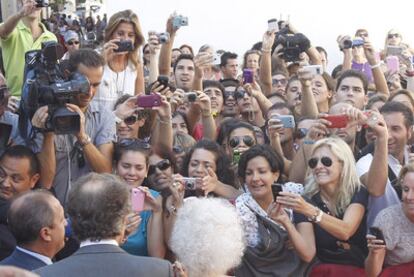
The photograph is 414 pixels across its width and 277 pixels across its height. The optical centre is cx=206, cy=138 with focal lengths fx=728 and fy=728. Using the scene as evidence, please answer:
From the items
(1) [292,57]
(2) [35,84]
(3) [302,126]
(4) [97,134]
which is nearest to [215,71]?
(1) [292,57]

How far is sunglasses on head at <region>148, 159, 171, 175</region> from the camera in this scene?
14.2 ft

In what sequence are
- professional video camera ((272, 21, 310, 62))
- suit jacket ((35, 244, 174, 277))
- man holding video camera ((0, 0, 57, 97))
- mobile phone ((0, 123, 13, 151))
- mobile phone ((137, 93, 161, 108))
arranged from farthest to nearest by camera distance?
1. professional video camera ((272, 21, 310, 62))
2. man holding video camera ((0, 0, 57, 97))
3. mobile phone ((137, 93, 161, 108))
4. mobile phone ((0, 123, 13, 151))
5. suit jacket ((35, 244, 174, 277))

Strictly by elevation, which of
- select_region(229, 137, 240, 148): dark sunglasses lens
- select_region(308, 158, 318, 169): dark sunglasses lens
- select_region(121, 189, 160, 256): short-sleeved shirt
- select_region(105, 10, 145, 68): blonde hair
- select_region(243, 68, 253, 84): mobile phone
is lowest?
select_region(121, 189, 160, 256): short-sleeved shirt

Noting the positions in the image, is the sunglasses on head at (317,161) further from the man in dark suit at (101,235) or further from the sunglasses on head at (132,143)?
the man in dark suit at (101,235)

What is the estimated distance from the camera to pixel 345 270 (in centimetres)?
391

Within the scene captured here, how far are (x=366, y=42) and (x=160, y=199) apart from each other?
3259 mm

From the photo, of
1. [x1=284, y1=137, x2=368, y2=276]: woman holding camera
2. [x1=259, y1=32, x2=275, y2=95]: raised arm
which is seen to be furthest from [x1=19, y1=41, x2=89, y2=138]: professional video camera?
[x1=259, y1=32, x2=275, y2=95]: raised arm

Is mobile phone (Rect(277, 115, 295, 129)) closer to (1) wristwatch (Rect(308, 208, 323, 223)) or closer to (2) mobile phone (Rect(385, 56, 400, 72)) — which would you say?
(1) wristwatch (Rect(308, 208, 323, 223))

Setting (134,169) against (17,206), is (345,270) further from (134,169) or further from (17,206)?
(17,206)

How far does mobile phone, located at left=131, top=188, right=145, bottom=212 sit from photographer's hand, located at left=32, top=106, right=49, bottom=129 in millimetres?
545

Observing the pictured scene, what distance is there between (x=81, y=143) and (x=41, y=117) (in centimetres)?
37

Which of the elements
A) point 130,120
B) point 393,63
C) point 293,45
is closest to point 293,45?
point 293,45

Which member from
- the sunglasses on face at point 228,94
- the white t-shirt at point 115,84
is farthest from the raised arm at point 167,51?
the white t-shirt at point 115,84

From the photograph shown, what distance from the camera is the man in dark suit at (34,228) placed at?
2934mm
